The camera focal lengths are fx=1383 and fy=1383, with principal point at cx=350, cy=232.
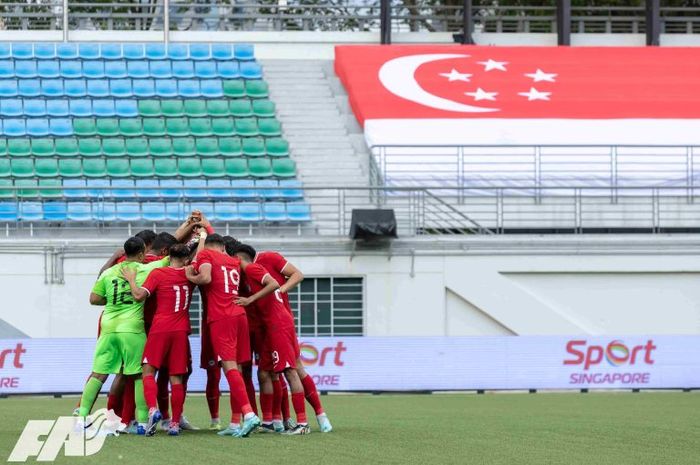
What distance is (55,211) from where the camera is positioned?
25141mm

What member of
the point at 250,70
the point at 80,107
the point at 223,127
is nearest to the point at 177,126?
the point at 223,127

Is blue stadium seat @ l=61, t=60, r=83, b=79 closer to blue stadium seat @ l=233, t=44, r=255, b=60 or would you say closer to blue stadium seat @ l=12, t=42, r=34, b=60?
blue stadium seat @ l=12, t=42, r=34, b=60

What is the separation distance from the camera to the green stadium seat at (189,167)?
2675cm

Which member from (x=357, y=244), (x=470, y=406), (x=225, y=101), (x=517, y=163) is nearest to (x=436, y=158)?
(x=517, y=163)

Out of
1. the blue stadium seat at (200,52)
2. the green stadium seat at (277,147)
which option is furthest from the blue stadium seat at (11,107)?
the green stadium seat at (277,147)

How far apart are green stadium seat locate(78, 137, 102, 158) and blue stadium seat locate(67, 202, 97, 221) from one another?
228 centimetres

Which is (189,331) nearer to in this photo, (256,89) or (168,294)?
(168,294)

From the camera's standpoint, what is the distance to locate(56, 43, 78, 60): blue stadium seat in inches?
1206

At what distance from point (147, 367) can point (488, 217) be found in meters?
14.8

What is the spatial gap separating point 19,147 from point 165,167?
3043 millimetres

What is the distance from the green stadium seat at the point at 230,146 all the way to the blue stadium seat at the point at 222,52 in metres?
3.74

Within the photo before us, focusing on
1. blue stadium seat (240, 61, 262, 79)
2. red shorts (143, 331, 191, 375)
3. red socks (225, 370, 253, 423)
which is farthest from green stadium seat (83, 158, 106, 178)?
red socks (225, 370, 253, 423)

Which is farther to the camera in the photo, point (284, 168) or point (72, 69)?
point (72, 69)

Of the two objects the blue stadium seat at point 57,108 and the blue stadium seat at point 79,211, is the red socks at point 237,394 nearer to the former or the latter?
the blue stadium seat at point 79,211
